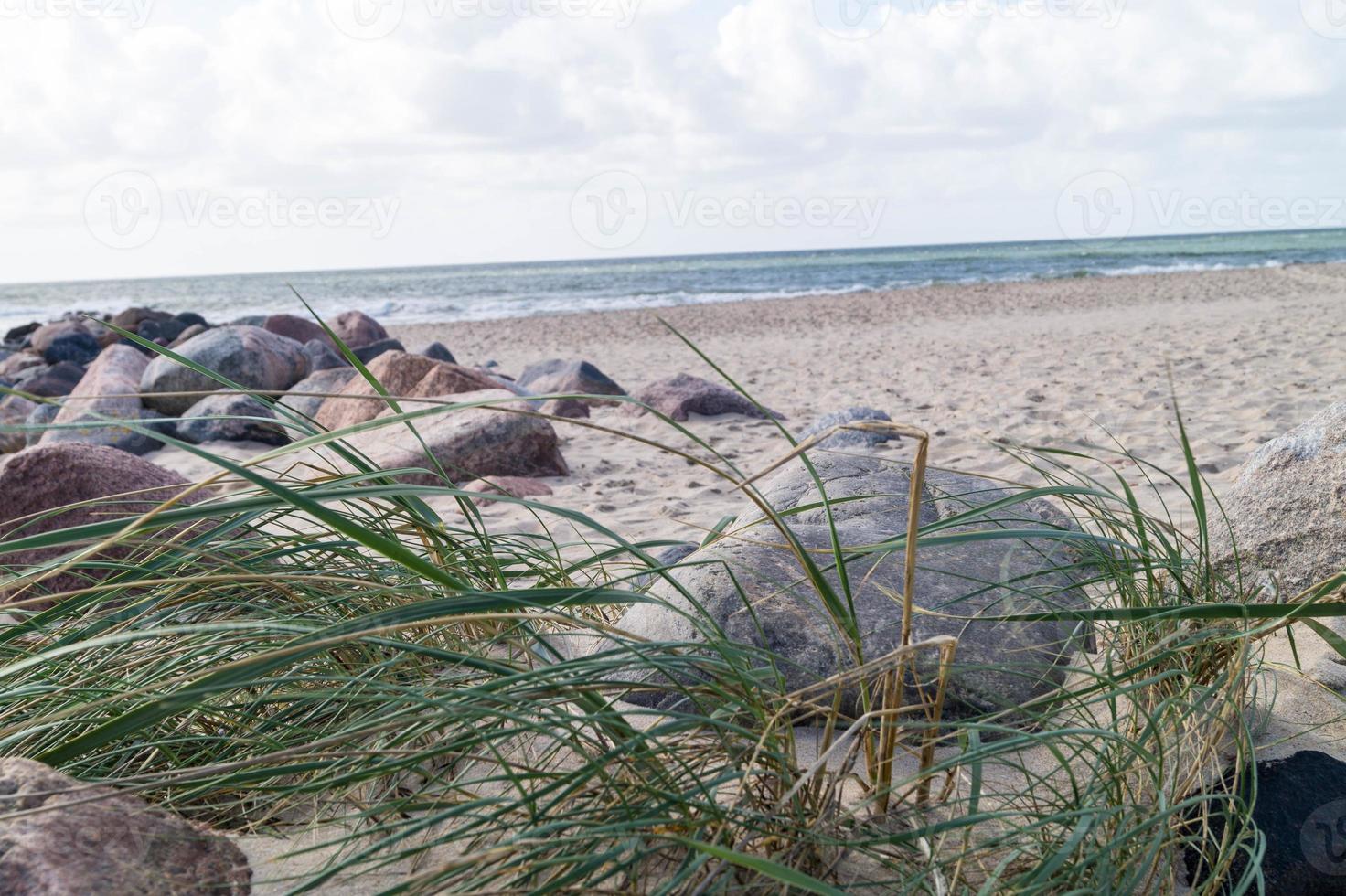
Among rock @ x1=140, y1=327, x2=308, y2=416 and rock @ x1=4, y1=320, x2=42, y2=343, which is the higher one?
rock @ x1=140, y1=327, x2=308, y2=416

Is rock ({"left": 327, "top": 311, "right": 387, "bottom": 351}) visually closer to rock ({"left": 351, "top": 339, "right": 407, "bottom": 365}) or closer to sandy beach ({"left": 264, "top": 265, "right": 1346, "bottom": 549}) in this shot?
rock ({"left": 351, "top": 339, "right": 407, "bottom": 365})

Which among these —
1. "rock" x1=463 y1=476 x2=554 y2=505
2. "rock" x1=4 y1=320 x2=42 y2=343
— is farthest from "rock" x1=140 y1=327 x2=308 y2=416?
"rock" x1=4 y1=320 x2=42 y2=343

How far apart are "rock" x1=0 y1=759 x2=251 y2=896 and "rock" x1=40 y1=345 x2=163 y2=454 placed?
14.2 ft

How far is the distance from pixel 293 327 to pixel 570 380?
520cm

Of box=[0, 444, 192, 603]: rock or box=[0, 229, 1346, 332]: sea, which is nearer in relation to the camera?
box=[0, 444, 192, 603]: rock

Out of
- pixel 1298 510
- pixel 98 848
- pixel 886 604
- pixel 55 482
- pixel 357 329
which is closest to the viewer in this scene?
pixel 98 848

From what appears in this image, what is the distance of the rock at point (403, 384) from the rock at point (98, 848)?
15.2 feet

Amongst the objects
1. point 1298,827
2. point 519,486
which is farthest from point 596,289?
point 1298,827

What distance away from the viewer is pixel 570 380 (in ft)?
24.1

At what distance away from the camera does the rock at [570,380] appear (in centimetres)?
717

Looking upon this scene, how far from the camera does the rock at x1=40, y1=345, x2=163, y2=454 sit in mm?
5745

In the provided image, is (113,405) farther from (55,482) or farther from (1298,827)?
(1298,827)

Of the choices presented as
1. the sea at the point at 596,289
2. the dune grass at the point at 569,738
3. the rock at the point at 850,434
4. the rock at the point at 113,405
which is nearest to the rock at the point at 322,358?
the rock at the point at 113,405

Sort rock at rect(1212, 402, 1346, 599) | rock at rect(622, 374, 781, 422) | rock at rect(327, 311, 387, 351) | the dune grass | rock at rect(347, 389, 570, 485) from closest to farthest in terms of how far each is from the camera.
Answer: the dune grass → rock at rect(1212, 402, 1346, 599) → rock at rect(347, 389, 570, 485) → rock at rect(622, 374, 781, 422) → rock at rect(327, 311, 387, 351)
